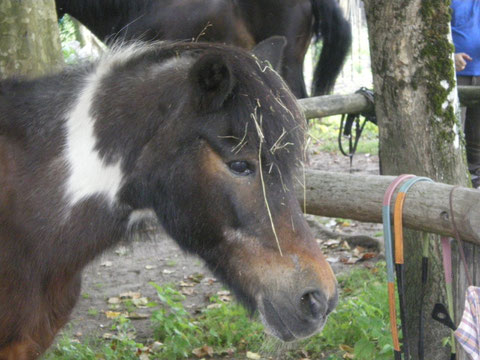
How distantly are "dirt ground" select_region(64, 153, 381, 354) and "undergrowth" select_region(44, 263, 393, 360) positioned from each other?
0.77 feet

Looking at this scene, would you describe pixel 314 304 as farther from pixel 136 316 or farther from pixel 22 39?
pixel 136 316

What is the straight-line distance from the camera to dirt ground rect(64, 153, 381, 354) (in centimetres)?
471

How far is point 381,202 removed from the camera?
2715 mm

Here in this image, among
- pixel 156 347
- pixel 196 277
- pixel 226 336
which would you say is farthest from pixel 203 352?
pixel 196 277

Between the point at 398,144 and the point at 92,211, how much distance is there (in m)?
1.74

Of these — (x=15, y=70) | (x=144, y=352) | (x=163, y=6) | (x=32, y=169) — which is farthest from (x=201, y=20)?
(x=32, y=169)

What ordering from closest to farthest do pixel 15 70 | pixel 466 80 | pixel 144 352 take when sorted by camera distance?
pixel 15 70, pixel 144 352, pixel 466 80

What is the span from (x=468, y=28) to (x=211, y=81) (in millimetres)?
4321

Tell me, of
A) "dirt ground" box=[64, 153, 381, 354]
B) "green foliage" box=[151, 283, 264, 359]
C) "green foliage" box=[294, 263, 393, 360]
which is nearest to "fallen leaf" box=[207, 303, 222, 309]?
"dirt ground" box=[64, 153, 381, 354]

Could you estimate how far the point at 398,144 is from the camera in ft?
11.1

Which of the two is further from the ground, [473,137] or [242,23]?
[242,23]

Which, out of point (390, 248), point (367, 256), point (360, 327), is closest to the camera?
point (390, 248)

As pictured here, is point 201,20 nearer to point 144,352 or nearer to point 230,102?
point 144,352

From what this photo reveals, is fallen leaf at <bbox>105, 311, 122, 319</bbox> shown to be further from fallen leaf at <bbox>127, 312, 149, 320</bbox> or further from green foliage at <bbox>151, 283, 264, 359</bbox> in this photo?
green foliage at <bbox>151, 283, 264, 359</bbox>
